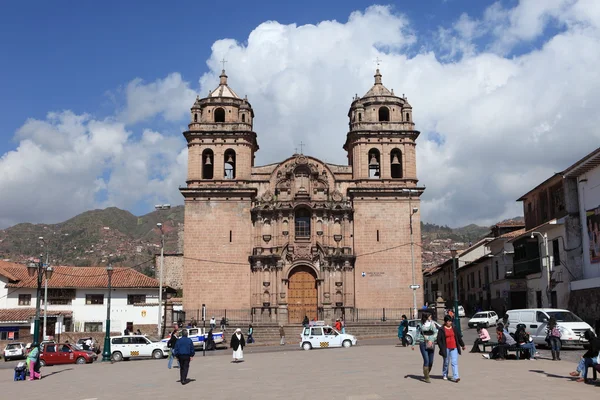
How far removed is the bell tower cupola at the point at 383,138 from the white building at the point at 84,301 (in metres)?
18.3

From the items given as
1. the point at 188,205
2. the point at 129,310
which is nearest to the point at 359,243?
the point at 188,205

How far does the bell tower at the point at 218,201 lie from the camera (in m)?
41.1

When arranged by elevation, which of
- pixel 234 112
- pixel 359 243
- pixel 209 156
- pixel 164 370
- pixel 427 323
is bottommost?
pixel 164 370

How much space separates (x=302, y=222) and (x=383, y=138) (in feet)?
27.1

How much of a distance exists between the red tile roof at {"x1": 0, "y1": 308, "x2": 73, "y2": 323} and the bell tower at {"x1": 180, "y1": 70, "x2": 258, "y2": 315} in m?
11.1

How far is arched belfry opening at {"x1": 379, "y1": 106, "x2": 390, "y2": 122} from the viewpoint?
145 feet

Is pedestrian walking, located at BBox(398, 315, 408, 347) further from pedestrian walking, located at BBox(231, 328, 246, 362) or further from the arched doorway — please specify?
the arched doorway

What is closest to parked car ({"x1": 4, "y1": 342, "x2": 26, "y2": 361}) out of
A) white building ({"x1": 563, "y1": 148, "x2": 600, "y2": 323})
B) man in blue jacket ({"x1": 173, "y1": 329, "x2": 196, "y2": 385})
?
man in blue jacket ({"x1": 173, "y1": 329, "x2": 196, "y2": 385})

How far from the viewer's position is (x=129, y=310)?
4594cm

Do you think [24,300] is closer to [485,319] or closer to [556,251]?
[485,319]

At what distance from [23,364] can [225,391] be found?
9.58 meters

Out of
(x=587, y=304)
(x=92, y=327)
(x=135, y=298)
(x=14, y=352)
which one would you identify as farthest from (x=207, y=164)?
(x=587, y=304)

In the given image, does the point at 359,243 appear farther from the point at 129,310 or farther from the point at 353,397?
the point at 353,397

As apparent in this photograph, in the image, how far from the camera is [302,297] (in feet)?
136
